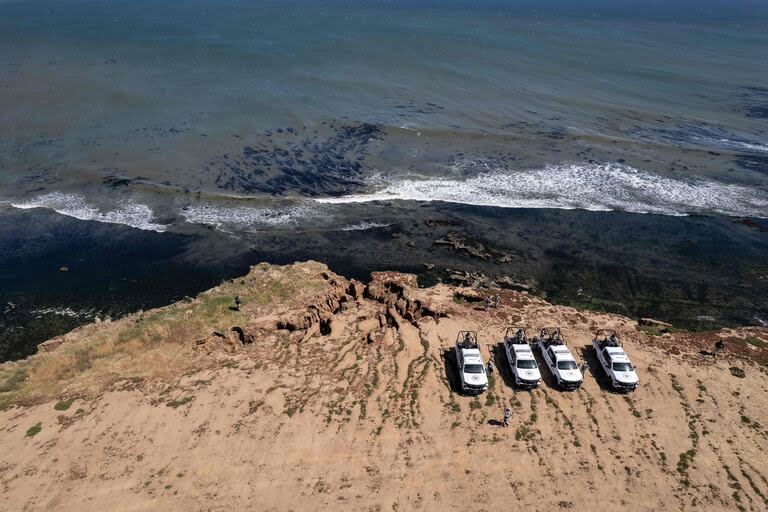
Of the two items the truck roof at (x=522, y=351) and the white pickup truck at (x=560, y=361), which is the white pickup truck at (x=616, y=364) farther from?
the truck roof at (x=522, y=351)

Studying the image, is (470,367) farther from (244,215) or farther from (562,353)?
(244,215)

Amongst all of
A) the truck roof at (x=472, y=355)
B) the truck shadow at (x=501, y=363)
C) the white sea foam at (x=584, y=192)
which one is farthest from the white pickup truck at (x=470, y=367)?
the white sea foam at (x=584, y=192)

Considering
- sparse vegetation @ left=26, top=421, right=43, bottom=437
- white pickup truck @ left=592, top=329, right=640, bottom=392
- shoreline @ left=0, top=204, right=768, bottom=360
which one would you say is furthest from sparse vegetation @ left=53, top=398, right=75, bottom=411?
white pickup truck @ left=592, top=329, right=640, bottom=392

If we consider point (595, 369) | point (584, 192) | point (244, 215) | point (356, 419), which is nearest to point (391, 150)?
point (244, 215)

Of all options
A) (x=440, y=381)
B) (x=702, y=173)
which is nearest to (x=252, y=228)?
(x=440, y=381)

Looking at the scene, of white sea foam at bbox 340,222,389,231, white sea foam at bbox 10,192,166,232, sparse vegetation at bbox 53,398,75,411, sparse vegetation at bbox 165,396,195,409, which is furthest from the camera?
white sea foam at bbox 10,192,166,232

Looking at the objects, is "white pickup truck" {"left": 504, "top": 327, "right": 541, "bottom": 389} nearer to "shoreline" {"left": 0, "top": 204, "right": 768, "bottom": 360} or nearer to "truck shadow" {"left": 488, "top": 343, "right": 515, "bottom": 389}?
"truck shadow" {"left": 488, "top": 343, "right": 515, "bottom": 389}
